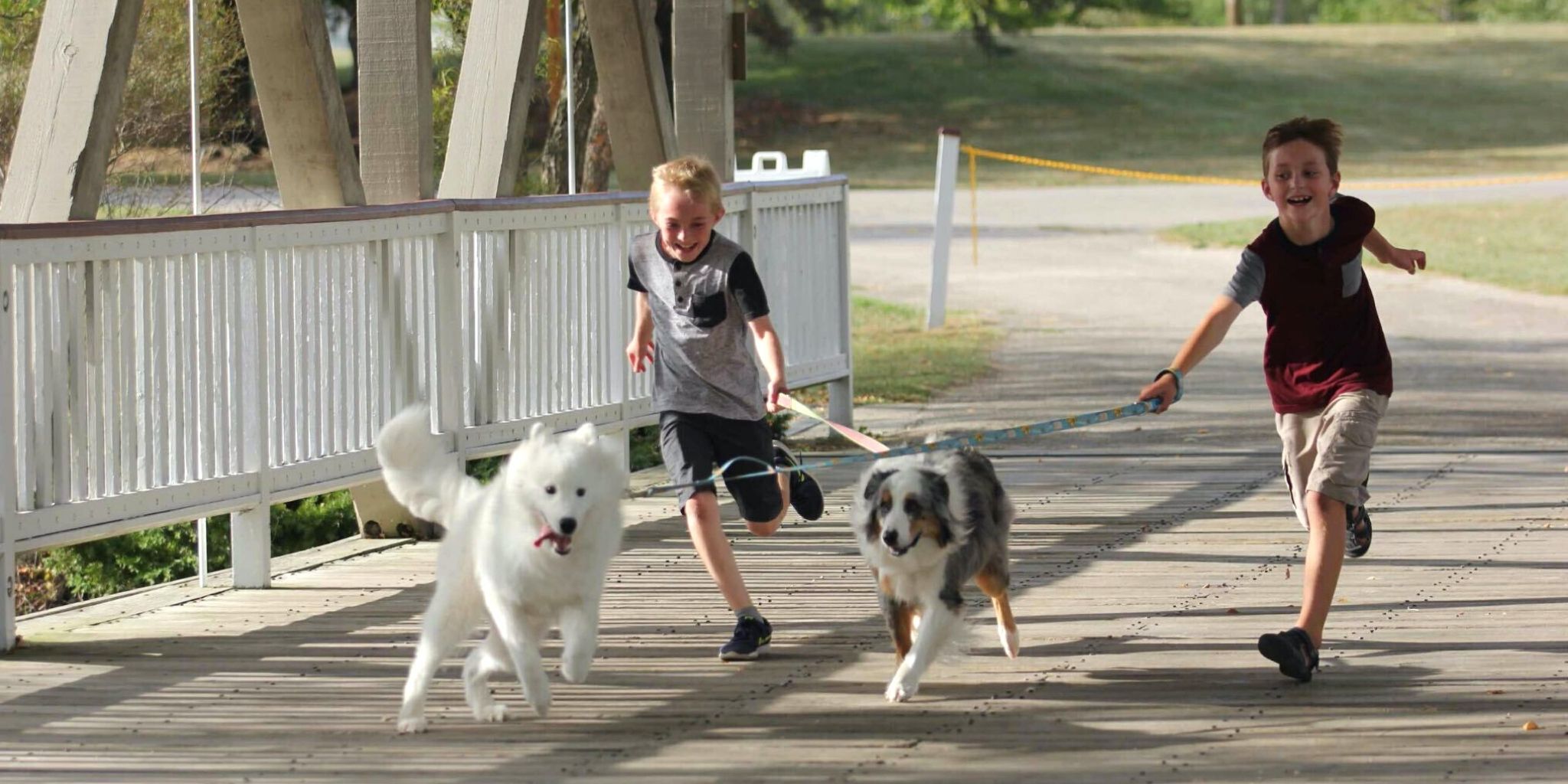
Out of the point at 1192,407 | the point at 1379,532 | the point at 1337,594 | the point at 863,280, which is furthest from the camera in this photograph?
the point at 863,280

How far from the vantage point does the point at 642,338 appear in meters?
7.23

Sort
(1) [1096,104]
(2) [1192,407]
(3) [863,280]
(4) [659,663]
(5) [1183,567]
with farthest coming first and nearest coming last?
(1) [1096,104]
(3) [863,280]
(2) [1192,407]
(5) [1183,567]
(4) [659,663]

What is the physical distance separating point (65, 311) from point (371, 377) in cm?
195

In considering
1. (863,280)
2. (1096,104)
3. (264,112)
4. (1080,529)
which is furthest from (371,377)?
(1096,104)

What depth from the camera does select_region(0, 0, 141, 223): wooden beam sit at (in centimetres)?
765

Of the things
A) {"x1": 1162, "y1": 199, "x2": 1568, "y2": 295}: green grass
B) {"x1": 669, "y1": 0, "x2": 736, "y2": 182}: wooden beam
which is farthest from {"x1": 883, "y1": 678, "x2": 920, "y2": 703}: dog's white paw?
{"x1": 1162, "y1": 199, "x2": 1568, "y2": 295}: green grass

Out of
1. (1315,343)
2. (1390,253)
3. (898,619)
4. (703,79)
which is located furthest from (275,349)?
(703,79)

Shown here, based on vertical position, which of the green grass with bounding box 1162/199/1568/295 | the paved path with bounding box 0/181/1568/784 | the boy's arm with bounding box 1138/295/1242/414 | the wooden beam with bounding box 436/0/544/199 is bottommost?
the green grass with bounding box 1162/199/1568/295

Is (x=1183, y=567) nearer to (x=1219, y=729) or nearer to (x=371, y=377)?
(x=1219, y=729)

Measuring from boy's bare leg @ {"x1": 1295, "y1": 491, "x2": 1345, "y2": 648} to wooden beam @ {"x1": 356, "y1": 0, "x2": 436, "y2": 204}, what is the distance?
487 cm

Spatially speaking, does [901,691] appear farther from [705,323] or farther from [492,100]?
[492,100]

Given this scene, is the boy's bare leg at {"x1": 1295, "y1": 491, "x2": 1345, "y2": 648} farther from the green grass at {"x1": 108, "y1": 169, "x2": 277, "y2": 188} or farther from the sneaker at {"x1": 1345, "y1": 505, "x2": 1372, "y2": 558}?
the green grass at {"x1": 108, "y1": 169, "x2": 277, "y2": 188}

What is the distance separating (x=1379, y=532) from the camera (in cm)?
940

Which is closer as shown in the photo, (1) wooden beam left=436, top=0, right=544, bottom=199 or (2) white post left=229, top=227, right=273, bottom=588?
(2) white post left=229, top=227, right=273, bottom=588
